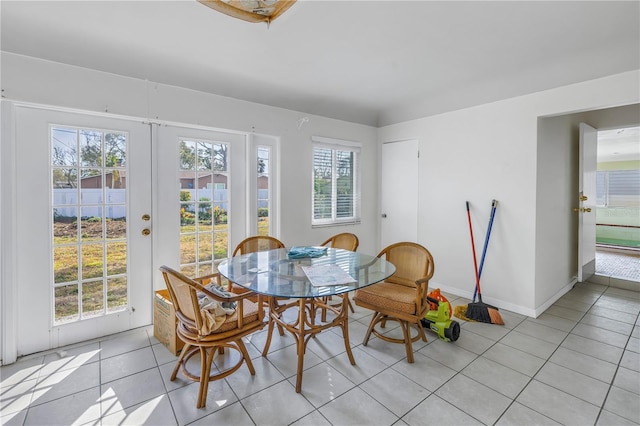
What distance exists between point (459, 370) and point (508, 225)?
1778 millimetres

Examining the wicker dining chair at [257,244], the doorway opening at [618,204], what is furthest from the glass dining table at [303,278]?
the doorway opening at [618,204]

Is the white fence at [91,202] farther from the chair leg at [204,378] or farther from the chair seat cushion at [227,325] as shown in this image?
the chair leg at [204,378]

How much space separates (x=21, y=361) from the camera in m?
2.24

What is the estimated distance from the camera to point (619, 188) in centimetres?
774

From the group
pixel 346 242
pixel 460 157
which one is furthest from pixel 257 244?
pixel 460 157

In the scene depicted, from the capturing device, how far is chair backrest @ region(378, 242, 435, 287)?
99.1 inches

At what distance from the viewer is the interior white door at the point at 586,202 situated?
12.6 feet

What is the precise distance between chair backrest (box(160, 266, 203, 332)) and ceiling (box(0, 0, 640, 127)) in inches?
64.4

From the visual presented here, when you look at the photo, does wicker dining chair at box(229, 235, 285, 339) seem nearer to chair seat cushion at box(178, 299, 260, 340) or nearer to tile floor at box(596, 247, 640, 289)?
chair seat cushion at box(178, 299, 260, 340)

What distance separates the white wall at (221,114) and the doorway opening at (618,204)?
3645 mm

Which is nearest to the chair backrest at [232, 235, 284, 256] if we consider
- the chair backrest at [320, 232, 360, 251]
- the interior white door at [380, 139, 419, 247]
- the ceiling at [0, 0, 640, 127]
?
the chair backrest at [320, 232, 360, 251]

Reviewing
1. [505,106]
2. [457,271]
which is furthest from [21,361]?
[505,106]

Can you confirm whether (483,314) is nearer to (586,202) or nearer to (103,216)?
(586,202)

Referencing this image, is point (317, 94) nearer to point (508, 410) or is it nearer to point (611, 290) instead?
point (508, 410)
